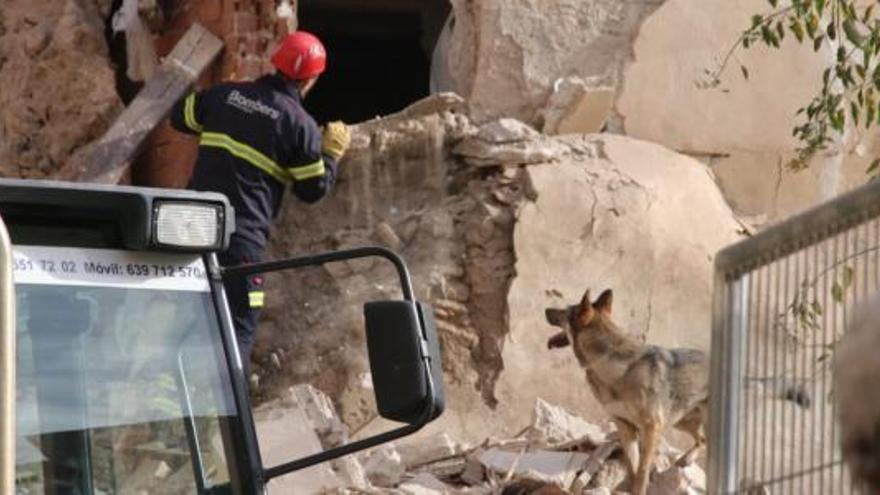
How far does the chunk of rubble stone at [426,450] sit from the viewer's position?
10406 mm

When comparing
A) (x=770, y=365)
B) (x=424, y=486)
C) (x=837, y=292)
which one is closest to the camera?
(x=770, y=365)

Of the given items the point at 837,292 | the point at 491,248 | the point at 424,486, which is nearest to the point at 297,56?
the point at 491,248

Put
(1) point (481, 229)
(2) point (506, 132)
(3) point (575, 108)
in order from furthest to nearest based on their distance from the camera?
1. (3) point (575, 108)
2. (2) point (506, 132)
3. (1) point (481, 229)

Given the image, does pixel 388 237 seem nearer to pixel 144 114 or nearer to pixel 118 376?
pixel 144 114

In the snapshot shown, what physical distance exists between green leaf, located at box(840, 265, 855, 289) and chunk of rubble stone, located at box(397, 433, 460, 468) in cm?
583

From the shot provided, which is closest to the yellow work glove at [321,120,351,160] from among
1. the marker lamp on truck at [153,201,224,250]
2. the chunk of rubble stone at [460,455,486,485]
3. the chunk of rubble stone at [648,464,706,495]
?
the chunk of rubble stone at [460,455,486,485]

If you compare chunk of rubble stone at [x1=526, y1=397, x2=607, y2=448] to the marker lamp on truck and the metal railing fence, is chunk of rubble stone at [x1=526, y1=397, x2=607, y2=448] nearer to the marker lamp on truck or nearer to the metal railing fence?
the marker lamp on truck

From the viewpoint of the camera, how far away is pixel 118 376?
5.12m

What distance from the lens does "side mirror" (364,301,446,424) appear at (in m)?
5.01

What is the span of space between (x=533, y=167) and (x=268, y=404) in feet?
7.62

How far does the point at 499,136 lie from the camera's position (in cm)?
1186

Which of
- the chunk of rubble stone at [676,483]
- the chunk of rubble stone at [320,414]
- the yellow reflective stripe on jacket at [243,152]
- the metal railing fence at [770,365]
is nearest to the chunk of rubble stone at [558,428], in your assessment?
the chunk of rubble stone at [676,483]

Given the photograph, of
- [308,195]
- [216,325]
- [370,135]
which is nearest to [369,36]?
[370,135]

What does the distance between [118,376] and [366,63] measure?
11.0m
